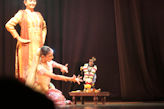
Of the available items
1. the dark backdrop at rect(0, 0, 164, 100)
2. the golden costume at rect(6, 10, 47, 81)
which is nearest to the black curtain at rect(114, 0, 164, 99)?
the dark backdrop at rect(0, 0, 164, 100)

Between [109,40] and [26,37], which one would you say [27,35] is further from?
[109,40]

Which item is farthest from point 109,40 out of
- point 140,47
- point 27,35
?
point 27,35

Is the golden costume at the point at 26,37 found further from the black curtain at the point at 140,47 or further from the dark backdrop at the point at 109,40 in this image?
the black curtain at the point at 140,47

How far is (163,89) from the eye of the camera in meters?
5.90

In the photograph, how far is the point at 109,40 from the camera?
20.9 feet

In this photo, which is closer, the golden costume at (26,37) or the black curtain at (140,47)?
the golden costume at (26,37)

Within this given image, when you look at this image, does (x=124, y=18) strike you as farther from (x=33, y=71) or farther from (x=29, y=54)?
(x=33, y=71)

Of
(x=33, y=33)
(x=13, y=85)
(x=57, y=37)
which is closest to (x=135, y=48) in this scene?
(x=57, y=37)

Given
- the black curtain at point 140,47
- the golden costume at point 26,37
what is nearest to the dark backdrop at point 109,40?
the black curtain at point 140,47

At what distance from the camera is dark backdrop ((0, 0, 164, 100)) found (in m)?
5.97

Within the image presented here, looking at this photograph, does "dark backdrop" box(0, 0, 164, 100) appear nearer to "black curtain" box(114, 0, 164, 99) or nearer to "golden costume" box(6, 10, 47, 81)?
"black curtain" box(114, 0, 164, 99)

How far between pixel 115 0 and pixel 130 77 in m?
1.56

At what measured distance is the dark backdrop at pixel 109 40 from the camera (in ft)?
19.6

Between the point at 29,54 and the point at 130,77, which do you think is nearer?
the point at 29,54
